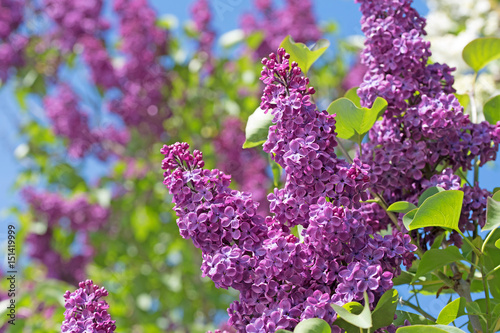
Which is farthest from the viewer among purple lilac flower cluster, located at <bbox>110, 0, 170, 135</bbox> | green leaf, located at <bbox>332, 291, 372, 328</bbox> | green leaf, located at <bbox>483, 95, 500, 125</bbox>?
purple lilac flower cluster, located at <bbox>110, 0, 170, 135</bbox>

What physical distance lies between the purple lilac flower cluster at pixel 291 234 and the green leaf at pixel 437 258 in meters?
0.02

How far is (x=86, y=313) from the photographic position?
2.20 ft

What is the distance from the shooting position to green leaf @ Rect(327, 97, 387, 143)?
76cm

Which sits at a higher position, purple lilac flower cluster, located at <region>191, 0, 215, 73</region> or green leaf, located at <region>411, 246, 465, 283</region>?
purple lilac flower cluster, located at <region>191, 0, 215, 73</region>

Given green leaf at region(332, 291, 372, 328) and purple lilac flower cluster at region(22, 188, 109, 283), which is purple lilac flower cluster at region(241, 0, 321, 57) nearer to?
purple lilac flower cluster at region(22, 188, 109, 283)

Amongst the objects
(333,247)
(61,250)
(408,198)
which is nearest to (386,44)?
(408,198)

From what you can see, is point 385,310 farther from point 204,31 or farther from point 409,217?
point 204,31

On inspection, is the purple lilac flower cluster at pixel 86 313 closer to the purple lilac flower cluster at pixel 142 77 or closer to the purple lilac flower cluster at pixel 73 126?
the purple lilac flower cluster at pixel 142 77

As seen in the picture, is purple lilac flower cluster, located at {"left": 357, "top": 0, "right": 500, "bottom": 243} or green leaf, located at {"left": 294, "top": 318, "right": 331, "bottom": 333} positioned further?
purple lilac flower cluster, located at {"left": 357, "top": 0, "right": 500, "bottom": 243}

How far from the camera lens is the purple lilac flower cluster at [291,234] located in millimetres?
624

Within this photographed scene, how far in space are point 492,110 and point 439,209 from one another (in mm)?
321

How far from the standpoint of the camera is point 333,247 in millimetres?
645

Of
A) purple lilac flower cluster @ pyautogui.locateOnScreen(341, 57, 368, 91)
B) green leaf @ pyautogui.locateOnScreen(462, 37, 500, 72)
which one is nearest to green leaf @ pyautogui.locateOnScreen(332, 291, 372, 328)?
green leaf @ pyautogui.locateOnScreen(462, 37, 500, 72)

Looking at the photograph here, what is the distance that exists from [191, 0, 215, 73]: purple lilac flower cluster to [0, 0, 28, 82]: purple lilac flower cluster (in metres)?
1.05
